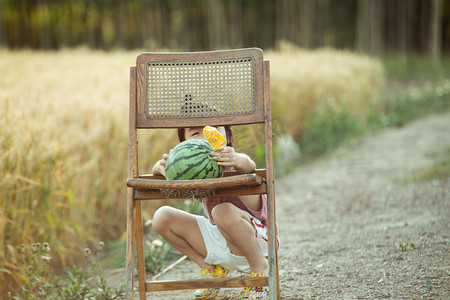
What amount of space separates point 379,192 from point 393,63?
59.7 ft

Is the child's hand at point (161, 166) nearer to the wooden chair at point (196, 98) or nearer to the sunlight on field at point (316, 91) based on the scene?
the wooden chair at point (196, 98)

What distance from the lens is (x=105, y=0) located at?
30.9m

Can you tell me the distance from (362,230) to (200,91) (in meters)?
2.32

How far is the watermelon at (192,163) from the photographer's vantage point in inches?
94.2

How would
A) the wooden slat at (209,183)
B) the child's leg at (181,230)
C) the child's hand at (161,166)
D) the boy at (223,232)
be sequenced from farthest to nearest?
1. the child's leg at (181,230)
2. the boy at (223,232)
3. the child's hand at (161,166)
4. the wooden slat at (209,183)

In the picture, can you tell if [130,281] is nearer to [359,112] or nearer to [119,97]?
[119,97]

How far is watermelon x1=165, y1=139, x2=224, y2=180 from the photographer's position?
2393 mm

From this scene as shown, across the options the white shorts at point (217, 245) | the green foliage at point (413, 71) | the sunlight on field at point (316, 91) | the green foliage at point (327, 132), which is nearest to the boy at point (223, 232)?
the white shorts at point (217, 245)

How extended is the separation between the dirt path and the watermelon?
110 centimetres

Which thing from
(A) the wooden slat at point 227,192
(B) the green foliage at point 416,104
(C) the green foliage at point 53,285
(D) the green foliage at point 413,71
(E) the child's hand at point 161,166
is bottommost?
(C) the green foliage at point 53,285

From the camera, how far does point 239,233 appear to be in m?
2.74

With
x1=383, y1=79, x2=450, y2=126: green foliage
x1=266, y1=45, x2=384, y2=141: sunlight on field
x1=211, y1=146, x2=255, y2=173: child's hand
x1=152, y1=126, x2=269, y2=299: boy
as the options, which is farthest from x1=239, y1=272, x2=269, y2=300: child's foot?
x1=383, y1=79, x2=450, y2=126: green foliage

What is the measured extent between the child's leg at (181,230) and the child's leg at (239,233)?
0.61 feet

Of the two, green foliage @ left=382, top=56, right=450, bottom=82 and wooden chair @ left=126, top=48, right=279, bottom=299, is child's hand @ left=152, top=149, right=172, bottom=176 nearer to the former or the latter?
wooden chair @ left=126, top=48, right=279, bottom=299
